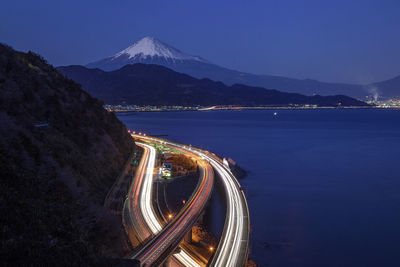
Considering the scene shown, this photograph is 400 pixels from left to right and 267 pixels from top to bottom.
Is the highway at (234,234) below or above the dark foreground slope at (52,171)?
below

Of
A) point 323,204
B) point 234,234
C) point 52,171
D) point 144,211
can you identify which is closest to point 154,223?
point 144,211

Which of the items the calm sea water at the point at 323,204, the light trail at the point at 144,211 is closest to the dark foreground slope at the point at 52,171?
the light trail at the point at 144,211

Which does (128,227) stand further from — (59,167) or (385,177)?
(385,177)

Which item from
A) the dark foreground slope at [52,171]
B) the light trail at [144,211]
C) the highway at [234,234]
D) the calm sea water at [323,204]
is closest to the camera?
the dark foreground slope at [52,171]

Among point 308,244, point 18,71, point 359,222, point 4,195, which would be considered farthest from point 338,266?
point 18,71

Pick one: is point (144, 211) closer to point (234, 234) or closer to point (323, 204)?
point (234, 234)

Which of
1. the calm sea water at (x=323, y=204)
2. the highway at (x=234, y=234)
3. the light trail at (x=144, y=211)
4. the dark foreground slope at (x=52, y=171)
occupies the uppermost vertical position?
the dark foreground slope at (x=52, y=171)

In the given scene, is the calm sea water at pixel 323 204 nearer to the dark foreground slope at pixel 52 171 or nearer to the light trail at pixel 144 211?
the light trail at pixel 144 211
